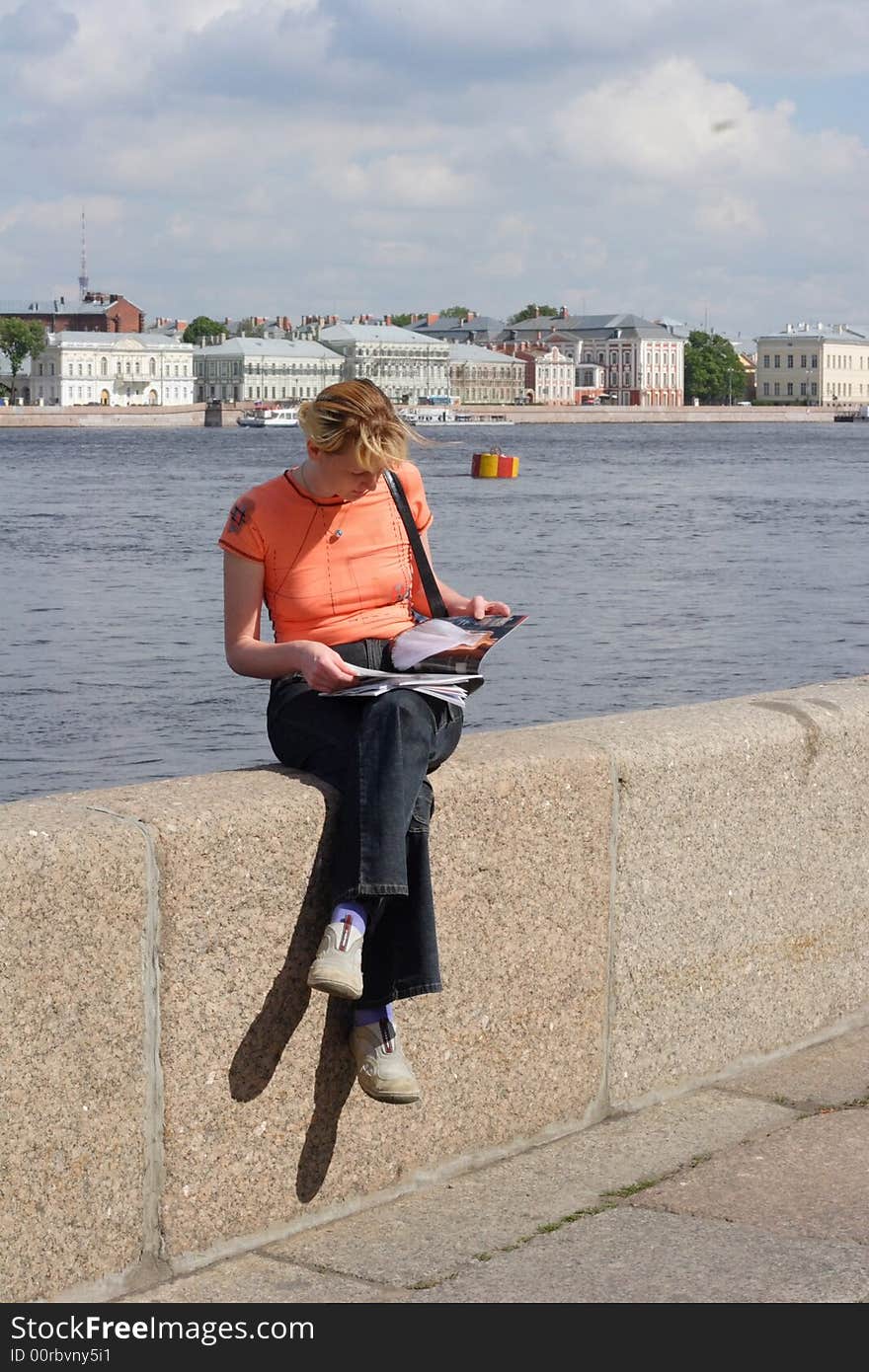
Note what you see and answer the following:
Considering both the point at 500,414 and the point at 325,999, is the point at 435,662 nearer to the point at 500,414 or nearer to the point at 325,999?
the point at 325,999

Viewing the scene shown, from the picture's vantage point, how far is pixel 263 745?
13.2 metres

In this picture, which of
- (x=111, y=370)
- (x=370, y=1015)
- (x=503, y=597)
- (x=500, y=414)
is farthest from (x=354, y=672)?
(x=111, y=370)

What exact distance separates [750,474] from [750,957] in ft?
191

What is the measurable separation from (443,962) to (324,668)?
0.47m

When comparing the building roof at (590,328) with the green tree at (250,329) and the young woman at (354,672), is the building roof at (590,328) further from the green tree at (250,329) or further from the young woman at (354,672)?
the young woman at (354,672)

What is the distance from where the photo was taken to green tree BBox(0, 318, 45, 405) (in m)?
137

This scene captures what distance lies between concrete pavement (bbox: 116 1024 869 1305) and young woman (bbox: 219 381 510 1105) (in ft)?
0.74

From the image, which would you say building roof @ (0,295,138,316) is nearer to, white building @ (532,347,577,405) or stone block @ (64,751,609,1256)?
white building @ (532,347,577,405)

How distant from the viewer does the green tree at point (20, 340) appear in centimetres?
13662

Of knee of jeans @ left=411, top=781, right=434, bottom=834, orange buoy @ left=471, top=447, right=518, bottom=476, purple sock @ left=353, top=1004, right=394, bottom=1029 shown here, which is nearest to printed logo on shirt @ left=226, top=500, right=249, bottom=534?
knee of jeans @ left=411, top=781, right=434, bottom=834

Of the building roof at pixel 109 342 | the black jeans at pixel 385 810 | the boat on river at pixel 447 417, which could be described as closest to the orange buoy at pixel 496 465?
the black jeans at pixel 385 810

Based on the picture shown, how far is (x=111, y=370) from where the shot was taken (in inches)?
5600
